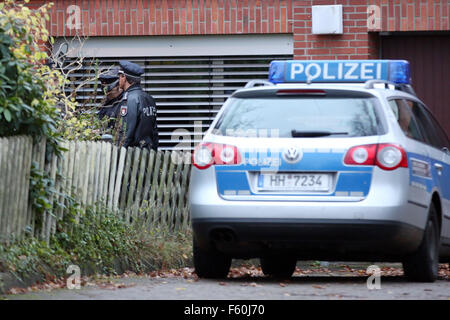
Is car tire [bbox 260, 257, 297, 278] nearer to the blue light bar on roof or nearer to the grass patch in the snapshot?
the grass patch

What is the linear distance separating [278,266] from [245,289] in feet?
7.55

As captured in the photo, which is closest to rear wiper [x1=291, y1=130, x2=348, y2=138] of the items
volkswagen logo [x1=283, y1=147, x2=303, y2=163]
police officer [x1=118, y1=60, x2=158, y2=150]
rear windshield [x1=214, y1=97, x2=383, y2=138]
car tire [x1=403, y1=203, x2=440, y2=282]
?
rear windshield [x1=214, y1=97, x2=383, y2=138]

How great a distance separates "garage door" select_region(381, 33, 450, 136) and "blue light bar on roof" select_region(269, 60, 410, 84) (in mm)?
4881

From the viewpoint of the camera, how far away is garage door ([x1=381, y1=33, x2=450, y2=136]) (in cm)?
1502

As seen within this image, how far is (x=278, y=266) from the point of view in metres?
10.8

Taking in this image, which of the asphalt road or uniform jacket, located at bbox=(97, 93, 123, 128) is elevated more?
uniform jacket, located at bbox=(97, 93, 123, 128)

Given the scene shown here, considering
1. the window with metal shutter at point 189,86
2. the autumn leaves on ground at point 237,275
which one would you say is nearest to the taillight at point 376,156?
the autumn leaves on ground at point 237,275

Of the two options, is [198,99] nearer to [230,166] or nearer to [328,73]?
[328,73]

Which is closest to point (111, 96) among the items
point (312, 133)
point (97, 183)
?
point (97, 183)

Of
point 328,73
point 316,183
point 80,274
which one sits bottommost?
point 80,274

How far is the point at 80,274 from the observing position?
9297 millimetres
